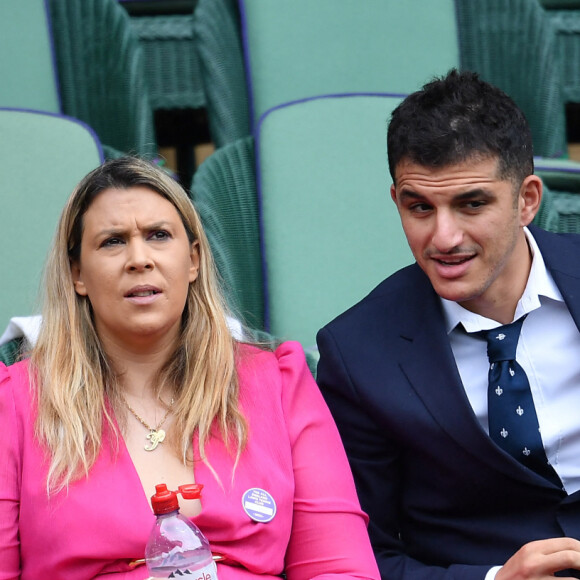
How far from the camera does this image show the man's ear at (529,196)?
1638 millimetres

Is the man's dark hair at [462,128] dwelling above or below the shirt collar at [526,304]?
above

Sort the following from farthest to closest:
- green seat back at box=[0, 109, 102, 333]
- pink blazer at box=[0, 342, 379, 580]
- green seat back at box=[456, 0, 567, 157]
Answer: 1. green seat back at box=[456, 0, 567, 157]
2. green seat back at box=[0, 109, 102, 333]
3. pink blazer at box=[0, 342, 379, 580]

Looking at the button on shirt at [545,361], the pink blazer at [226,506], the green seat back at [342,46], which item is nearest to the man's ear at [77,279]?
the pink blazer at [226,506]

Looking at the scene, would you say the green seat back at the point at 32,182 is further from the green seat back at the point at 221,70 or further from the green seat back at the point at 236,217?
the green seat back at the point at 221,70

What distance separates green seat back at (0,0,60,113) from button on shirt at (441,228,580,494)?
1.52 m

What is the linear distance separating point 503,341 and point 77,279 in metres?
0.71

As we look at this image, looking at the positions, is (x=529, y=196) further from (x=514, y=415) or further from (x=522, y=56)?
(x=522, y=56)

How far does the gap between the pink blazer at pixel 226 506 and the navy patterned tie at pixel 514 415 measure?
0.26 m

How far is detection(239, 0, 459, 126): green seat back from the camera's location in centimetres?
287

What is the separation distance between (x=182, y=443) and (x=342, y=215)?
0.98 m

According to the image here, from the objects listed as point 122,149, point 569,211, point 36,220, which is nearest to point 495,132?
point 569,211

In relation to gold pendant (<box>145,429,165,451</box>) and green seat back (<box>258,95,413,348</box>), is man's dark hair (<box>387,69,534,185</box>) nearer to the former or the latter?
gold pendant (<box>145,429,165,451</box>)

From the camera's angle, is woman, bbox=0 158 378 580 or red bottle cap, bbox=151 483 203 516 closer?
red bottle cap, bbox=151 483 203 516

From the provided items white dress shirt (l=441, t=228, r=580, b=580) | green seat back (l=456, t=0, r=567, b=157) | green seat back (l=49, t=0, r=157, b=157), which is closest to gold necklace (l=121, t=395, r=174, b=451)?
white dress shirt (l=441, t=228, r=580, b=580)
